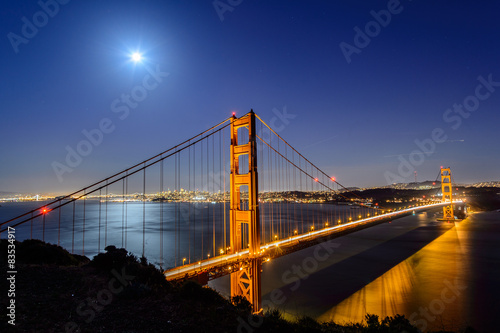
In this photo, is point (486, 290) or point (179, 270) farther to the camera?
point (486, 290)

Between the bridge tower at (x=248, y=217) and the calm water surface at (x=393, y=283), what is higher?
the bridge tower at (x=248, y=217)

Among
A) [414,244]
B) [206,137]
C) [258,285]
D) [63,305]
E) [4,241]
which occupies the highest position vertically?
[206,137]

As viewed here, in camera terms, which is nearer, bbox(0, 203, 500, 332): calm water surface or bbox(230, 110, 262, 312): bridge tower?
bbox(230, 110, 262, 312): bridge tower

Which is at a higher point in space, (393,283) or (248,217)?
(248,217)

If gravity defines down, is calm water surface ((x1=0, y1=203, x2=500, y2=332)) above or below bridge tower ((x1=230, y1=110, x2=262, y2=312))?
below

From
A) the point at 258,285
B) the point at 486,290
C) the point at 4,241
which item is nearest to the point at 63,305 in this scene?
the point at 4,241

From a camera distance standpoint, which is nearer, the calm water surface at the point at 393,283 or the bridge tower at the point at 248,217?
the bridge tower at the point at 248,217

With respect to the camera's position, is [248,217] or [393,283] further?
[393,283]

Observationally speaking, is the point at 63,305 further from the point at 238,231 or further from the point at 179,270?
the point at 238,231
